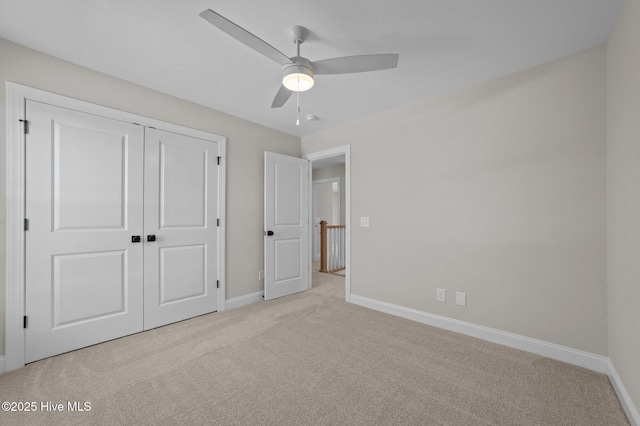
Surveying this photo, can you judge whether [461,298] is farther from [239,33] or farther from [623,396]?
[239,33]

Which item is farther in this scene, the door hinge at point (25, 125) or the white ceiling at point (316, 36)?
the door hinge at point (25, 125)

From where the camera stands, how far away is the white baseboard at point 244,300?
3320 millimetres

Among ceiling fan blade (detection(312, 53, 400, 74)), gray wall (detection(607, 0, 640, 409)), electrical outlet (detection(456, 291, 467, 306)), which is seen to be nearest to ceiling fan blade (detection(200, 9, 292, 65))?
ceiling fan blade (detection(312, 53, 400, 74))

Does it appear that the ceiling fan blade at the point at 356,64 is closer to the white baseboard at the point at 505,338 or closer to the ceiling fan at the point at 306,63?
the ceiling fan at the point at 306,63

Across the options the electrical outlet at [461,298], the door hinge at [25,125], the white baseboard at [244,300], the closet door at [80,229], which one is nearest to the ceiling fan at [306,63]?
the closet door at [80,229]

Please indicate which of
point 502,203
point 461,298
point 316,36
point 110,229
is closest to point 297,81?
point 316,36

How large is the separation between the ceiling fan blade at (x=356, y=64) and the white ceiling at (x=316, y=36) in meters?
0.26

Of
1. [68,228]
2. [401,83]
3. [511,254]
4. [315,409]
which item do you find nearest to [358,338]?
[315,409]

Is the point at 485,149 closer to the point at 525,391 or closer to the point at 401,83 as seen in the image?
the point at 401,83

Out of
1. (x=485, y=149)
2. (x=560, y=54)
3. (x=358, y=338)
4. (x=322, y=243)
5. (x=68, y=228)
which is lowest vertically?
(x=358, y=338)

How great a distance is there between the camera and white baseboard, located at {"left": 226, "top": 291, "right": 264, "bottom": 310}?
3.32 metres

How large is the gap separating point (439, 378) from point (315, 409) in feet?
2.98

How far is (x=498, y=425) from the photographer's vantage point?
1442mm

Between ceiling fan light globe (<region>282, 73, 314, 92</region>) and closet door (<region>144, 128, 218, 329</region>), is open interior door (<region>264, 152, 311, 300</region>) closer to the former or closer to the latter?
closet door (<region>144, 128, 218, 329</region>)
